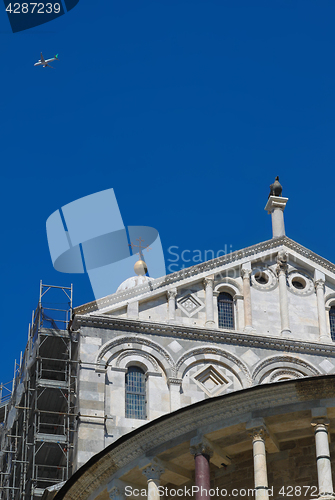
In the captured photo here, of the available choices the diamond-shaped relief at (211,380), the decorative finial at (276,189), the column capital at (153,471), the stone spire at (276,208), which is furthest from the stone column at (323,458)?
the decorative finial at (276,189)

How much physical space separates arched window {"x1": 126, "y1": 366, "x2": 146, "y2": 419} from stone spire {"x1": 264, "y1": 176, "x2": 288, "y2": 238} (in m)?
8.10

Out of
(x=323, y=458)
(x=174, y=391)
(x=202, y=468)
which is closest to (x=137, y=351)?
(x=174, y=391)

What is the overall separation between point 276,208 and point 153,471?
18548 millimetres

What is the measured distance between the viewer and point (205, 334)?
115ft

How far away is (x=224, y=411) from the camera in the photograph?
22000 mm

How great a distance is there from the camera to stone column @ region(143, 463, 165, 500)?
22.1 meters

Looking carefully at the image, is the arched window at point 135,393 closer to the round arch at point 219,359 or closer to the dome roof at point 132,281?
the round arch at point 219,359

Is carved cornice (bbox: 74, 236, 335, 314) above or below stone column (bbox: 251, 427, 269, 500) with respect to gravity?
above

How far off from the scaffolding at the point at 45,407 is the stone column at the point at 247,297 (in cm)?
606

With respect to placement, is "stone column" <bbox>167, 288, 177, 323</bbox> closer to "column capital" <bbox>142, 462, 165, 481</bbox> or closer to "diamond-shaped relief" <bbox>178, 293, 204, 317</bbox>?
"diamond-shaped relief" <bbox>178, 293, 204, 317</bbox>

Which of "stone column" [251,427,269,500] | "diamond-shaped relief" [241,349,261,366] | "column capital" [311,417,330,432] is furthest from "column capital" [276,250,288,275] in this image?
"column capital" [311,417,330,432]

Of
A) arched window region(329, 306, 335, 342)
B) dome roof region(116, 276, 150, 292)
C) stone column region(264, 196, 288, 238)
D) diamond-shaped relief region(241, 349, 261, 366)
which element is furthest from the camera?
dome roof region(116, 276, 150, 292)

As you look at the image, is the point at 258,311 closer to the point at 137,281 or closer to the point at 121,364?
the point at 121,364

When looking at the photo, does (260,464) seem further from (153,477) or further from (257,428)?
(153,477)
